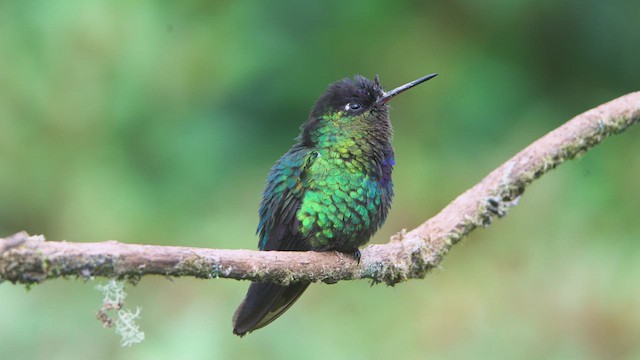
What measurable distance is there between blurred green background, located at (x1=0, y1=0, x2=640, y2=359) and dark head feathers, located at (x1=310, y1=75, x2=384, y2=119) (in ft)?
3.73

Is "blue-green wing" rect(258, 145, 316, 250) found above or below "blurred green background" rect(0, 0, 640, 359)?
below

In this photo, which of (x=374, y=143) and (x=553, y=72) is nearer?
(x=374, y=143)

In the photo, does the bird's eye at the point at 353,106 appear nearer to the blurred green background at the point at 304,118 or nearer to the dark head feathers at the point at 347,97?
the dark head feathers at the point at 347,97

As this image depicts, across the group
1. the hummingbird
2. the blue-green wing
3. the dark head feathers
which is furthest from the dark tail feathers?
the dark head feathers

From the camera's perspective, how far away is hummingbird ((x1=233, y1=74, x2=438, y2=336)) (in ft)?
9.52

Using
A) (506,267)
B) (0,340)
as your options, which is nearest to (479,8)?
(506,267)

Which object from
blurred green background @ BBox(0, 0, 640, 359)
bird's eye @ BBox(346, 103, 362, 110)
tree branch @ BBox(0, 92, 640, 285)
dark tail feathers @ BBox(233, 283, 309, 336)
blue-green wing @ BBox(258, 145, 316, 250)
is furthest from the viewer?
blurred green background @ BBox(0, 0, 640, 359)

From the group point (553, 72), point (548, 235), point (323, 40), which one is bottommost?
point (548, 235)

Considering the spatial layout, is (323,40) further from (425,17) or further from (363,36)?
(425,17)

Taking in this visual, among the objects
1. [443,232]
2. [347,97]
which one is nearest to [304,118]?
[347,97]

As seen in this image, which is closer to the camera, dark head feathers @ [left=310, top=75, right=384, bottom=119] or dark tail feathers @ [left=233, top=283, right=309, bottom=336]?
dark tail feathers @ [left=233, top=283, right=309, bottom=336]

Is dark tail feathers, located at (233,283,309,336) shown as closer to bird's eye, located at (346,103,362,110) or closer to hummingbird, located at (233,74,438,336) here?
hummingbird, located at (233,74,438,336)

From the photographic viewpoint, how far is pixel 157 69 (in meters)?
4.52

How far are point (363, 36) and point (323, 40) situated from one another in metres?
0.23
